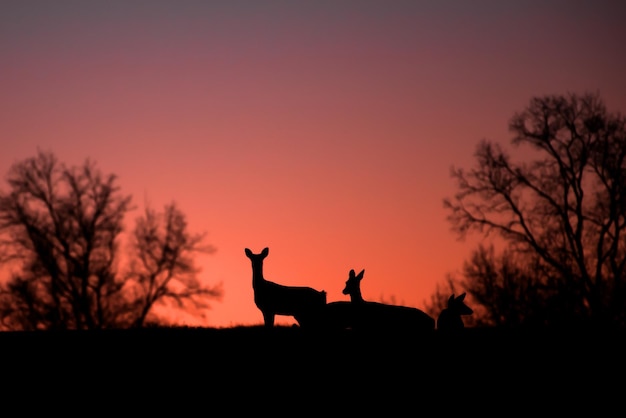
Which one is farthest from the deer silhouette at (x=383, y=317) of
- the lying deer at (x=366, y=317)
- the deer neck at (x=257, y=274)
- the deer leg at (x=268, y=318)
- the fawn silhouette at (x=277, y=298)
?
the deer neck at (x=257, y=274)

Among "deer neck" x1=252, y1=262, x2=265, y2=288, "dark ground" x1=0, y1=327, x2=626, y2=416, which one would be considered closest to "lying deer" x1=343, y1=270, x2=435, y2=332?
"dark ground" x1=0, y1=327, x2=626, y2=416

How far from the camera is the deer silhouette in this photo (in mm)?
21172

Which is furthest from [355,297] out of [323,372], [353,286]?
[323,372]

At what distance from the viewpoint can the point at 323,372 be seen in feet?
57.6

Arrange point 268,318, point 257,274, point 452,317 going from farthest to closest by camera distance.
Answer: point 452,317, point 268,318, point 257,274

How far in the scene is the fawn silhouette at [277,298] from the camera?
21.2 metres

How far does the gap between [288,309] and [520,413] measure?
7.02 meters

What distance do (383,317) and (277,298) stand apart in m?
2.33

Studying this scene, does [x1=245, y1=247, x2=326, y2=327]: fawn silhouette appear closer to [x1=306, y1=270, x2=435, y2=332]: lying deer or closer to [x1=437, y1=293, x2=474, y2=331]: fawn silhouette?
[x1=306, y1=270, x2=435, y2=332]: lying deer

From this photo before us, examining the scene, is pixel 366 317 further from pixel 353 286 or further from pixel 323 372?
pixel 323 372

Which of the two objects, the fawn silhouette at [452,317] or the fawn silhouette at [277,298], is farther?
the fawn silhouette at [452,317]

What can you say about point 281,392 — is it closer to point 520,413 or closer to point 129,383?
point 129,383

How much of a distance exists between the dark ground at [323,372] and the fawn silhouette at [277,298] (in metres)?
0.40

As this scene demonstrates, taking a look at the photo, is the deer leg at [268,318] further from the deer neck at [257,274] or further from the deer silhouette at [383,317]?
the deer silhouette at [383,317]
